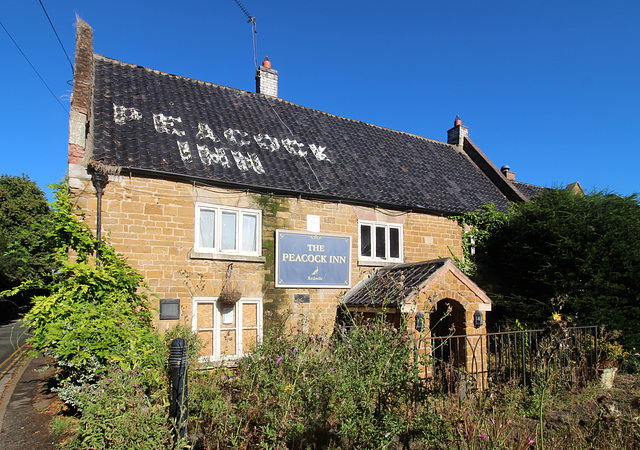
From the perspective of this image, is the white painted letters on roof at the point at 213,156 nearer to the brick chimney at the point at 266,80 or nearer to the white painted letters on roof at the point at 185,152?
the white painted letters on roof at the point at 185,152

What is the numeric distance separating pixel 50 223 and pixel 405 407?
776 cm

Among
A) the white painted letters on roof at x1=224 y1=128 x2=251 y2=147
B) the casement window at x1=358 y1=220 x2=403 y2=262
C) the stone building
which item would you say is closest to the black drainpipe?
the stone building

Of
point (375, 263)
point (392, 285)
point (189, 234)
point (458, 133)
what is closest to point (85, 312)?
point (189, 234)

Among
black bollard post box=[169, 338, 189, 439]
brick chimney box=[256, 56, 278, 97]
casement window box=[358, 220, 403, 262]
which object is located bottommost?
black bollard post box=[169, 338, 189, 439]

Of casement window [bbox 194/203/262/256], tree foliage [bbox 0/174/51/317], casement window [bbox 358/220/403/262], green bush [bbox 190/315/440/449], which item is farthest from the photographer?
tree foliage [bbox 0/174/51/317]

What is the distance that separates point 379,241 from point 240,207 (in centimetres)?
427

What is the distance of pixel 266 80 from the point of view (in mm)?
15445

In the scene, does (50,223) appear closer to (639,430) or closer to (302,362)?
(302,362)

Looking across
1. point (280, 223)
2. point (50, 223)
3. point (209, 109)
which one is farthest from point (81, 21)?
point (280, 223)

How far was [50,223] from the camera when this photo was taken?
863 cm

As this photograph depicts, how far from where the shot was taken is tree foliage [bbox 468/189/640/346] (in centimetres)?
1035

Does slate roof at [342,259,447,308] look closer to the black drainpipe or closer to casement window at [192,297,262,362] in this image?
casement window at [192,297,262,362]

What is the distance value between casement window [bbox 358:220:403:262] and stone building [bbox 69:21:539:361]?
0.04 m

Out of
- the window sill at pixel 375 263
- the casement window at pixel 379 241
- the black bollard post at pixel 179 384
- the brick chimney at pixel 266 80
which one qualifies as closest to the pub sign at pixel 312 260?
the window sill at pixel 375 263
